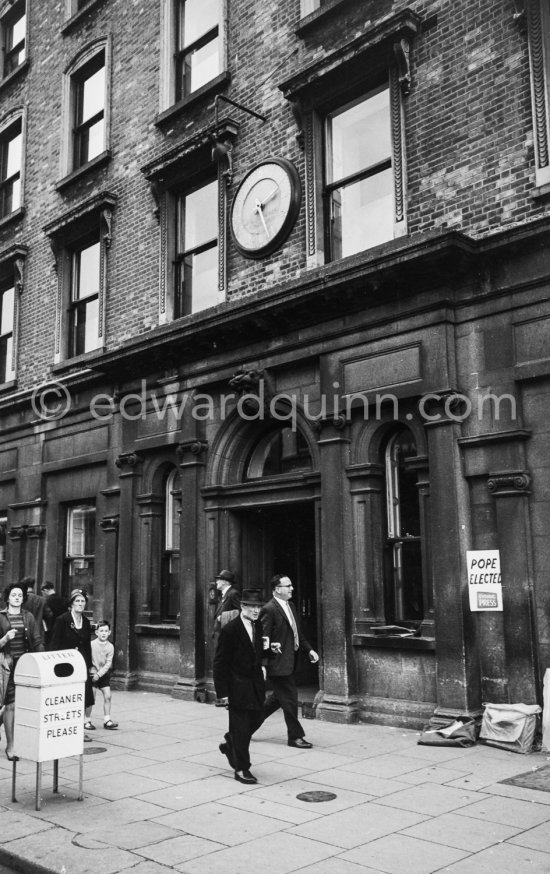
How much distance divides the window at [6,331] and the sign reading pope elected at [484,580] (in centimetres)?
1291

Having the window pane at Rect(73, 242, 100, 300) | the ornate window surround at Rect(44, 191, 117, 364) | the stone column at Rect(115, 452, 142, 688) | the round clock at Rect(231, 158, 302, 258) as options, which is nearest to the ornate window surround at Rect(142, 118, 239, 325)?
the round clock at Rect(231, 158, 302, 258)

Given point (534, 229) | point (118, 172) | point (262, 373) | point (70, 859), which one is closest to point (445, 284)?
point (534, 229)

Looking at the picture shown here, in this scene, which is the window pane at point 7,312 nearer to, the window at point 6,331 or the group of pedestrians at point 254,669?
the window at point 6,331

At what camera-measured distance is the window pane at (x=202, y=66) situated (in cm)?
1452

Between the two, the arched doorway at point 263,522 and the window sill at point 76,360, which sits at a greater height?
the window sill at point 76,360

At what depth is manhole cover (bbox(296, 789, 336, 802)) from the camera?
6.79 m

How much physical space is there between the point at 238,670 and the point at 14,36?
19.5 metres

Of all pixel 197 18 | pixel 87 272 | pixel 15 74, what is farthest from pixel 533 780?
pixel 15 74

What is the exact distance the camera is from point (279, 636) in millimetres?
9188

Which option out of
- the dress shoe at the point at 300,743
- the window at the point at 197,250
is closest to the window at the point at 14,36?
the window at the point at 197,250

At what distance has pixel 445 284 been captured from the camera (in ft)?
32.6

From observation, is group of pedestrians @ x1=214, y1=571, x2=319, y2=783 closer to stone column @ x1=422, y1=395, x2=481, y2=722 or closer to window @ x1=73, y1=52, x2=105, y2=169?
stone column @ x1=422, y1=395, x2=481, y2=722

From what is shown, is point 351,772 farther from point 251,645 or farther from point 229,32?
point 229,32

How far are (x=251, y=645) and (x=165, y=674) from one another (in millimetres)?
6228
